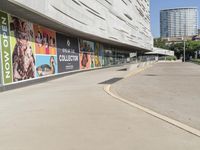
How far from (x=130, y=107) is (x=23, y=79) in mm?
11234

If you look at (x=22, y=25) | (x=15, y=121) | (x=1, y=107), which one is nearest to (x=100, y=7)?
(x=22, y=25)

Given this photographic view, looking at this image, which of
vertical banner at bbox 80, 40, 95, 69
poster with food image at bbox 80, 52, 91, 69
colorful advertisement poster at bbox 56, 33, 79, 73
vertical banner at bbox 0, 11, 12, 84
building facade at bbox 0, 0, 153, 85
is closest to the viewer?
vertical banner at bbox 0, 11, 12, 84

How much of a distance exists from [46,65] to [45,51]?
942mm

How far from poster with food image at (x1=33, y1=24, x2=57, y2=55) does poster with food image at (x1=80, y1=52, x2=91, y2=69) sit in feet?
27.9

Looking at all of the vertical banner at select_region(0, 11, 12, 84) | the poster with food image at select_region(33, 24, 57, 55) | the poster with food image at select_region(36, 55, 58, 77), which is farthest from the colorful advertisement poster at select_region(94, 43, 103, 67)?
the vertical banner at select_region(0, 11, 12, 84)

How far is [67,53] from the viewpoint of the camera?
103 ft

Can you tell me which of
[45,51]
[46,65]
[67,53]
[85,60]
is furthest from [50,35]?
[85,60]

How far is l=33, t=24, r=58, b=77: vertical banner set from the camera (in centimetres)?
2372

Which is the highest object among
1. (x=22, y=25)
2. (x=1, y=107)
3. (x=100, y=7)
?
(x=100, y=7)

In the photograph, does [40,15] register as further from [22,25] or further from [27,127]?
[27,127]

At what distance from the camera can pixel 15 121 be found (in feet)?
29.0

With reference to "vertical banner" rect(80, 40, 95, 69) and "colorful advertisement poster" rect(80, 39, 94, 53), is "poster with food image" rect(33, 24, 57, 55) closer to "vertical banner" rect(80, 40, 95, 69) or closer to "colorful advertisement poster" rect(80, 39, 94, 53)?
"vertical banner" rect(80, 40, 95, 69)

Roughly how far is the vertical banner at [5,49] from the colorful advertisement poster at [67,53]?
9862 mm

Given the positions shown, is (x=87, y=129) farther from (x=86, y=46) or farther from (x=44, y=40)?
(x=86, y=46)
